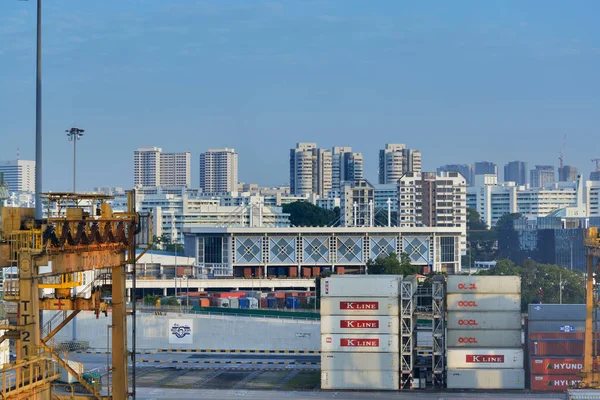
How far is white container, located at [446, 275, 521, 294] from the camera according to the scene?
6059cm

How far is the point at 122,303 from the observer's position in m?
31.9

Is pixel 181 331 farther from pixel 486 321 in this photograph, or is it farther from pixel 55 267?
pixel 55 267

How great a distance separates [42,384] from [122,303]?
29.2 feet

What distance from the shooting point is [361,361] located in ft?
199

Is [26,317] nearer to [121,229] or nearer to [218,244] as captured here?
[121,229]

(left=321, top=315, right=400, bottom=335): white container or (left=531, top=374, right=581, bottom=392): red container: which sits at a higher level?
(left=321, top=315, right=400, bottom=335): white container

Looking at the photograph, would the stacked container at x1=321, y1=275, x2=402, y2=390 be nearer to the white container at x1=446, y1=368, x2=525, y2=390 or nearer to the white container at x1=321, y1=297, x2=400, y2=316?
the white container at x1=321, y1=297, x2=400, y2=316

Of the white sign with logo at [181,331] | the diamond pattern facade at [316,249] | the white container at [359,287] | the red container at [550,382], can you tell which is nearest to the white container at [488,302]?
the white container at [359,287]

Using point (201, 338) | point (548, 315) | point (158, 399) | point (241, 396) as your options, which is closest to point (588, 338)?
point (548, 315)

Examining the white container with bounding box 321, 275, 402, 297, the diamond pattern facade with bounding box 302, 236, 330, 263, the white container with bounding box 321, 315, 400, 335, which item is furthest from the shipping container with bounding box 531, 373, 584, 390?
the diamond pattern facade with bounding box 302, 236, 330, 263

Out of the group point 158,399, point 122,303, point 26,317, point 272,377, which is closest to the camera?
point 26,317

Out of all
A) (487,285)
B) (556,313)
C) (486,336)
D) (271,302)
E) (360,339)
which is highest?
(487,285)

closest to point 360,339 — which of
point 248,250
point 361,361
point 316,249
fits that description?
point 361,361

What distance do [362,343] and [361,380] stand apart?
7.19 feet
